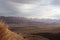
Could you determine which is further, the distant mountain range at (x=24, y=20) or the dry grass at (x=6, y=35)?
the distant mountain range at (x=24, y=20)

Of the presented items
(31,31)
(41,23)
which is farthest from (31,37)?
(41,23)

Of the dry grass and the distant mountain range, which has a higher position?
the distant mountain range

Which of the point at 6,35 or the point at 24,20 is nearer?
the point at 6,35

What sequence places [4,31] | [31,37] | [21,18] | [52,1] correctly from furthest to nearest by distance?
[52,1] → [21,18] → [31,37] → [4,31]

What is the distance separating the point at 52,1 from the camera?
5.72ft

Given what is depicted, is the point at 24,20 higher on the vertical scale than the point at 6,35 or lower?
higher

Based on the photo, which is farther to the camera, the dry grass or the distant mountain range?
the distant mountain range

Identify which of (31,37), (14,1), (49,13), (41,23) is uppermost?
(14,1)

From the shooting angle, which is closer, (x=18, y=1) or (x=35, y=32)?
(x=35, y=32)

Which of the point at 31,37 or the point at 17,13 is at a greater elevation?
the point at 17,13

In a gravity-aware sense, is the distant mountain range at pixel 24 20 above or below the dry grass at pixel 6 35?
above

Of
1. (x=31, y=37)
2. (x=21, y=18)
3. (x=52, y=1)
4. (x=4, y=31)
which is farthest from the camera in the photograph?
(x=52, y=1)

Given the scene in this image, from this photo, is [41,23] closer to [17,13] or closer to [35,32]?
[35,32]

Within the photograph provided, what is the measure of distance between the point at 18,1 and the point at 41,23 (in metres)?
0.33
